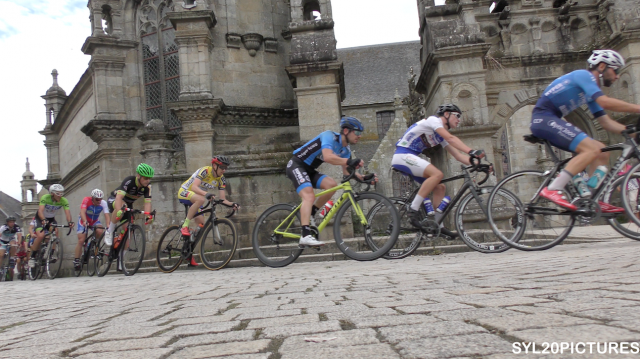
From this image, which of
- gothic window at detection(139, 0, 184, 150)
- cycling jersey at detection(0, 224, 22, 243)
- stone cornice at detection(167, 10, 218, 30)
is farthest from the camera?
gothic window at detection(139, 0, 184, 150)

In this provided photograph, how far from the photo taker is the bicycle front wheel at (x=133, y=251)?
28.2 ft

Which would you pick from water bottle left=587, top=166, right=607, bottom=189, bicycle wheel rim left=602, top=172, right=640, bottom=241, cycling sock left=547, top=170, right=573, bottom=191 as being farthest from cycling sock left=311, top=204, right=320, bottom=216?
bicycle wheel rim left=602, top=172, right=640, bottom=241

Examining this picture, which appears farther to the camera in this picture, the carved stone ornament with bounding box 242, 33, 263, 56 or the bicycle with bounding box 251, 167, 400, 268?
the carved stone ornament with bounding box 242, 33, 263, 56

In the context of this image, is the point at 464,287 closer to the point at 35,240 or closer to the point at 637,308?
the point at 637,308

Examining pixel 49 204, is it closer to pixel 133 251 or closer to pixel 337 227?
pixel 133 251

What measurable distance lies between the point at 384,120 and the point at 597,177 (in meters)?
37.2

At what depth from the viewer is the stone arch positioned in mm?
9625

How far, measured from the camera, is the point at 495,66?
11797 millimetres

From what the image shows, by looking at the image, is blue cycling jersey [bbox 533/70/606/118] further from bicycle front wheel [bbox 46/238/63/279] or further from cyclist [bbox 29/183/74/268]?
bicycle front wheel [bbox 46/238/63/279]

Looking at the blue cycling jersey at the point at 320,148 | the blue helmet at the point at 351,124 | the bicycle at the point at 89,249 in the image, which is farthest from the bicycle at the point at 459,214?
the bicycle at the point at 89,249

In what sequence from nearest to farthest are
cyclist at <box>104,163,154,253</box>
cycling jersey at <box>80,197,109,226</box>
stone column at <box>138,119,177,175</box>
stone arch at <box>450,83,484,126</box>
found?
Answer: cyclist at <box>104,163,154,253</box> → stone arch at <box>450,83,484,126</box> → cycling jersey at <box>80,197,109,226</box> → stone column at <box>138,119,177,175</box>

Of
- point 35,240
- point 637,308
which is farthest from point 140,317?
point 35,240

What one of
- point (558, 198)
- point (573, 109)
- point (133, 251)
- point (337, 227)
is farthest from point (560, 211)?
point (133, 251)

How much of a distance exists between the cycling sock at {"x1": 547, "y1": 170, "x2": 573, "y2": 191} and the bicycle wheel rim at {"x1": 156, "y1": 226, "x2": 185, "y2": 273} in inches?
216
